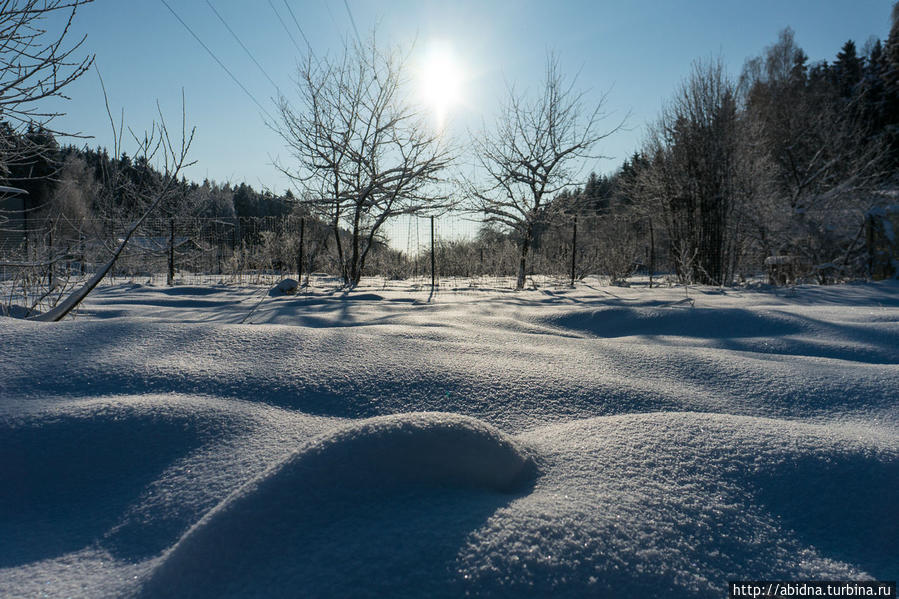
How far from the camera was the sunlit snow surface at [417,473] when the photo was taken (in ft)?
1.96

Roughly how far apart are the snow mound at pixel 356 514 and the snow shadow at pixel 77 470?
12.3 inches

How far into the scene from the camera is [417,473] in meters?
0.76

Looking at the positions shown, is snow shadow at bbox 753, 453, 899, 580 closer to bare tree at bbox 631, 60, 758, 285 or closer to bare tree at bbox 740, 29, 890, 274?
bare tree at bbox 631, 60, 758, 285

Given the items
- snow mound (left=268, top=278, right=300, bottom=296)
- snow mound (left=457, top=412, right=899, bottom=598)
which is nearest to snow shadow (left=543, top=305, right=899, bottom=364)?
snow mound (left=457, top=412, right=899, bottom=598)

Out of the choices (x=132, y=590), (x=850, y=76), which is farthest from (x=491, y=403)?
(x=850, y=76)

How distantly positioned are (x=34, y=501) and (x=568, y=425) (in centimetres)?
121

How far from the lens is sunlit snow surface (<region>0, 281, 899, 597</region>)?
0.60 meters

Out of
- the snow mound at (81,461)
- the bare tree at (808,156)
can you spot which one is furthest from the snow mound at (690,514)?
the bare tree at (808,156)

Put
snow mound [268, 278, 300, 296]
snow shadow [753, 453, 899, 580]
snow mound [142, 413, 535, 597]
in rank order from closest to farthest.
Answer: snow mound [142, 413, 535, 597], snow shadow [753, 453, 899, 580], snow mound [268, 278, 300, 296]

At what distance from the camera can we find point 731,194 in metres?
8.64

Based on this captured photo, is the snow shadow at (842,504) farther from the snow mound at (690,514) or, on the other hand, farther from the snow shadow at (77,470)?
the snow shadow at (77,470)

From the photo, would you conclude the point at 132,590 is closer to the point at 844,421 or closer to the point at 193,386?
the point at 193,386

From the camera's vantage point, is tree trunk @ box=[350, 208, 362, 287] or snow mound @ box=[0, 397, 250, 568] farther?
tree trunk @ box=[350, 208, 362, 287]

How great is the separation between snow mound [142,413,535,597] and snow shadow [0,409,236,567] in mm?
313
